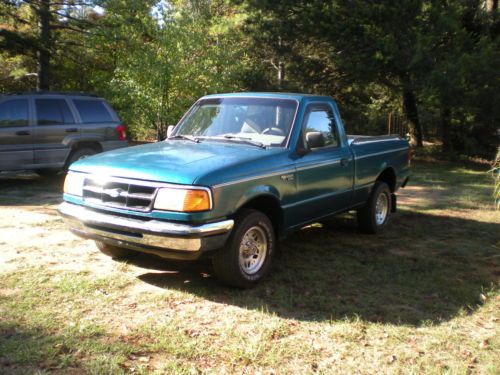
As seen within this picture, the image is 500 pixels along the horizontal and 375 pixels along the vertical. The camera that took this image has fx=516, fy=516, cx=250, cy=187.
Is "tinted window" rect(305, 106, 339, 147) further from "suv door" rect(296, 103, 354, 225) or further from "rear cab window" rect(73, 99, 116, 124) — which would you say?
"rear cab window" rect(73, 99, 116, 124)

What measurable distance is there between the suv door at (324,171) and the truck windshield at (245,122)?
270 mm

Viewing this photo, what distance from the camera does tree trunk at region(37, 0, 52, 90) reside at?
577 inches

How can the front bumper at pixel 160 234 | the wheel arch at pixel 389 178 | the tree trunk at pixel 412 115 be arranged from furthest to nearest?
the tree trunk at pixel 412 115 < the wheel arch at pixel 389 178 < the front bumper at pixel 160 234

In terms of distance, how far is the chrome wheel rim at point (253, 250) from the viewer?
498 cm

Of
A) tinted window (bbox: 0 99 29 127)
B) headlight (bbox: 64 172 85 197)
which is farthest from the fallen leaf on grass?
tinted window (bbox: 0 99 29 127)

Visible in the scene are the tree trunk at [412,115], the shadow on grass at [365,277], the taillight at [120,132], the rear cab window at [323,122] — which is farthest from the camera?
the tree trunk at [412,115]

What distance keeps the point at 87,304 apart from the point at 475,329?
133 inches

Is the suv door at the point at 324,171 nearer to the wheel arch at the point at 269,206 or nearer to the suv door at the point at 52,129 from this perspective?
the wheel arch at the point at 269,206

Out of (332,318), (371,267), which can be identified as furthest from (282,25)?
(332,318)

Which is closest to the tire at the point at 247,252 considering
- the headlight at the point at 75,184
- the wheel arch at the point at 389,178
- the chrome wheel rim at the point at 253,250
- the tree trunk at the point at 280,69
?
the chrome wheel rim at the point at 253,250

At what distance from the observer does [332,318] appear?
4480 millimetres

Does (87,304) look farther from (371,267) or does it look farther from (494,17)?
(494,17)

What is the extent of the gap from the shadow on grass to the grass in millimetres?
18

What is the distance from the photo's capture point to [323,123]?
6.39m
